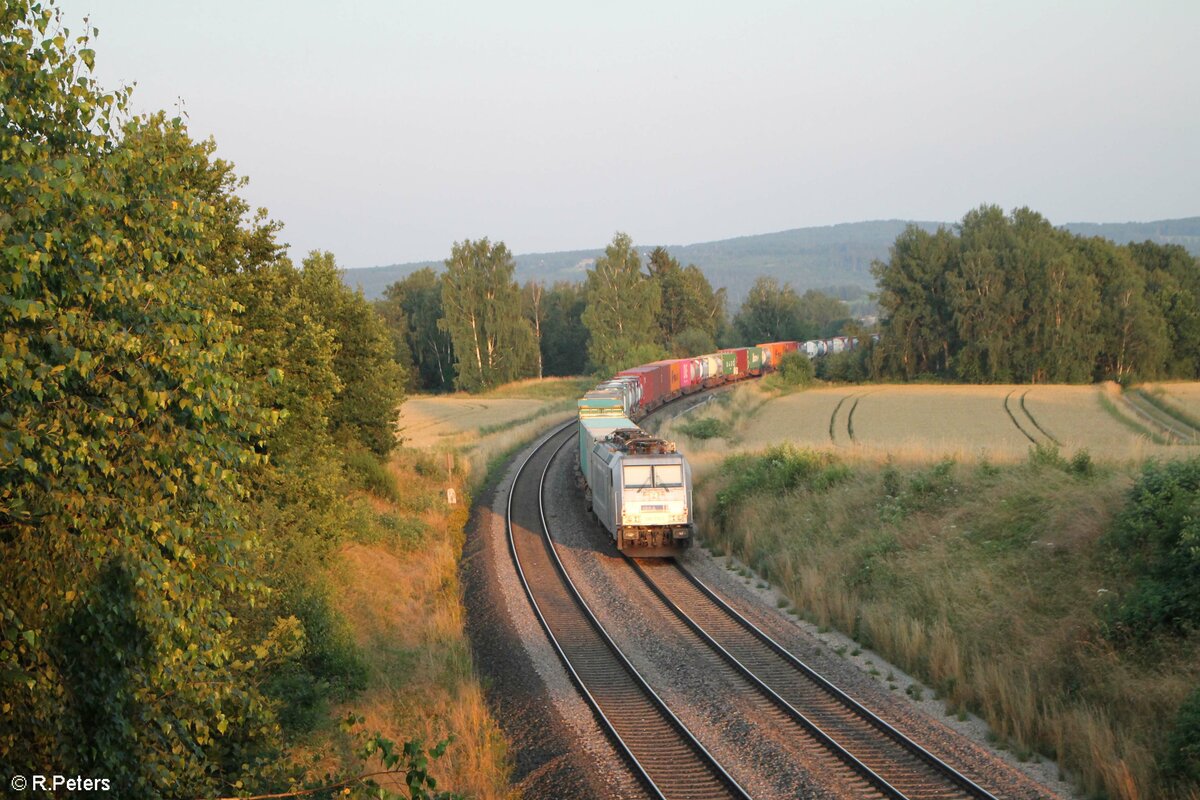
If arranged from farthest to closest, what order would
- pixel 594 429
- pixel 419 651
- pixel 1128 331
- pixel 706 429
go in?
pixel 1128 331, pixel 706 429, pixel 594 429, pixel 419 651

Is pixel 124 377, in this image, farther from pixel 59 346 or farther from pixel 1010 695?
pixel 1010 695

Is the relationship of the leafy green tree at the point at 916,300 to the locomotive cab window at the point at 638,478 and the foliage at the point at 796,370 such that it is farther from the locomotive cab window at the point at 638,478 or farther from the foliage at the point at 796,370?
the locomotive cab window at the point at 638,478

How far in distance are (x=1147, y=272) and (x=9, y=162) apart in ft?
289

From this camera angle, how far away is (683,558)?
23.1 meters

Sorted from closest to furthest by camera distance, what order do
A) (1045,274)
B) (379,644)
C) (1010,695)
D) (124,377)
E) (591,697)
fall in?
(124,377) < (1010,695) < (591,697) < (379,644) < (1045,274)

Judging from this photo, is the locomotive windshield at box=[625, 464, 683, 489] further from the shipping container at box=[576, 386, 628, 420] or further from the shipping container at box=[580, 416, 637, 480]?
the shipping container at box=[576, 386, 628, 420]

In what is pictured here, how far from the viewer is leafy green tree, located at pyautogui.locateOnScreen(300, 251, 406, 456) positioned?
80.1ft

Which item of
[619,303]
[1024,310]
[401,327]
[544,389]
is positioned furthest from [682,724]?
[401,327]

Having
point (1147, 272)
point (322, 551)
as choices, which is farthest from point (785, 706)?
point (1147, 272)

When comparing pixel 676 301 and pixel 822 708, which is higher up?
pixel 676 301

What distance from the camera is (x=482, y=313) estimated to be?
8269 cm

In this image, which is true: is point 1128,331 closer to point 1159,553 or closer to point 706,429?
point 706,429

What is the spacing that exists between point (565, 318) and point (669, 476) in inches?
3455

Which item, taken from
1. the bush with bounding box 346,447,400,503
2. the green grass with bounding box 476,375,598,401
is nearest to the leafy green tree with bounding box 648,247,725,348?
the green grass with bounding box 476,375,598,401
